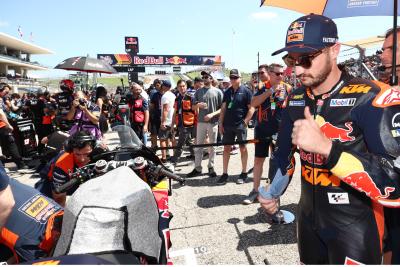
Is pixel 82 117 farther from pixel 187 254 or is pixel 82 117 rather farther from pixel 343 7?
pixel 343 7

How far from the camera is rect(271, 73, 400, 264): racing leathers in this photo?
5.26ft

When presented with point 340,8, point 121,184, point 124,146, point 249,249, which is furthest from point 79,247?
point 340,8

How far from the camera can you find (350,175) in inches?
63.0

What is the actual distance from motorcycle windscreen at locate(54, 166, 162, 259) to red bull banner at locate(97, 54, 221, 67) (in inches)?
2256

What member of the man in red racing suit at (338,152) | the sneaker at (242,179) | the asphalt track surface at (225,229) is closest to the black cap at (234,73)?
the sneaker at (242,179)

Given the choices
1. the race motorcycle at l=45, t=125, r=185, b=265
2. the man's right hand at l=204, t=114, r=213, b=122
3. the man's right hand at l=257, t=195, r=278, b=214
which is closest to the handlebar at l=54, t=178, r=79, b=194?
the race motorcycle at l=45, t=125, r=185, b=265

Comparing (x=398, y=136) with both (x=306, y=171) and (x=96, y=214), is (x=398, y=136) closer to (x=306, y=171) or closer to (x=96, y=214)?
(x=306, y=171)

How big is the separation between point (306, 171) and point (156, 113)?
7.12 m

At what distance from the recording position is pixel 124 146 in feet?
9.37

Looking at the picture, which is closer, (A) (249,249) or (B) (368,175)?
(B) (368,175)

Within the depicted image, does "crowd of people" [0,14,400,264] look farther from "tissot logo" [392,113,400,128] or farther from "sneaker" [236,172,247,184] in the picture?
"sneaker" [236,172,247,184]

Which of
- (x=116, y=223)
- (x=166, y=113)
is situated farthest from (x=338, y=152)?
(x=166, y=113)

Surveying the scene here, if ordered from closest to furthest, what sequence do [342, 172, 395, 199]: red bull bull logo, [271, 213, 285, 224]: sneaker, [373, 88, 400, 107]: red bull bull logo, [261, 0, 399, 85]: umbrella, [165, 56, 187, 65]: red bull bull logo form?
[342, 172, 395, 199]: red bull bull logo → [373, 88, 400, 107]: red bull bull logo → [261, 0, 399, 85]: umbrella → [271, 213, 285, 224]: sneaker → [165, 56, 187, 65]: red bull bull logo

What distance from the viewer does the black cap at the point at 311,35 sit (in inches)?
77.3
